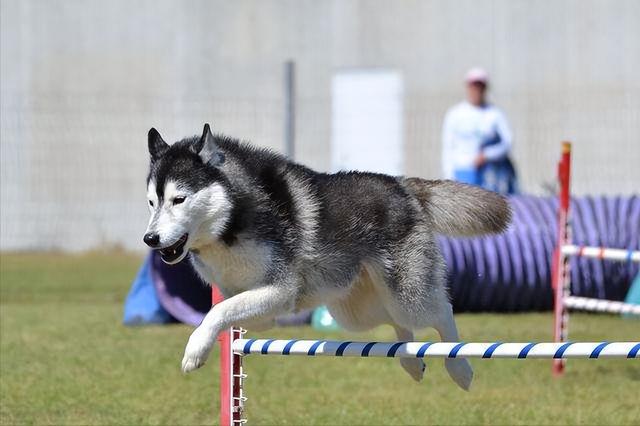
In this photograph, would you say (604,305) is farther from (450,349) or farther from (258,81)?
(258,81)

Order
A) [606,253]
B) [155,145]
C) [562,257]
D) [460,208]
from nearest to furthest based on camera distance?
[155,145] < [460,208] < [606,253] < [562,257]

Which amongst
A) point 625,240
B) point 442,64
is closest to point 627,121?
point 442,64

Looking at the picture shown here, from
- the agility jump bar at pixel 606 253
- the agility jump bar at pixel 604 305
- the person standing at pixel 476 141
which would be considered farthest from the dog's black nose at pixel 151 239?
the person standing at pixel 476 141

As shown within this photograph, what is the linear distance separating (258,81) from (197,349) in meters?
16.2

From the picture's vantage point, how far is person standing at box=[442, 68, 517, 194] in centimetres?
1266

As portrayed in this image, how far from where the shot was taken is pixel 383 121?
19156 millimetres

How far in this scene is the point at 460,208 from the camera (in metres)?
5.50

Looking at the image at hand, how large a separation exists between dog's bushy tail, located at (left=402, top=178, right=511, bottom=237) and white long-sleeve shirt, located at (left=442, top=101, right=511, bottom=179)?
7.15m

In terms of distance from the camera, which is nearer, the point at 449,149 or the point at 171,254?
the point at 171,254

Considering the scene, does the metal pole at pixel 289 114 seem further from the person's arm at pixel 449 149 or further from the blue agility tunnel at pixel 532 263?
the blue agility tunnel at pixel 532 263

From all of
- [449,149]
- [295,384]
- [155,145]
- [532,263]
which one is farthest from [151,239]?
[449,149]

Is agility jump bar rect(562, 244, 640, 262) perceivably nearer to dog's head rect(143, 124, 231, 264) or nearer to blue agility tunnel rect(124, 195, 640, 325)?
blue agility tunnel rect(124, 195, 640, 325)

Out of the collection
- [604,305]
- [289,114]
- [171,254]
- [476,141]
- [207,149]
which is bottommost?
[604,305]

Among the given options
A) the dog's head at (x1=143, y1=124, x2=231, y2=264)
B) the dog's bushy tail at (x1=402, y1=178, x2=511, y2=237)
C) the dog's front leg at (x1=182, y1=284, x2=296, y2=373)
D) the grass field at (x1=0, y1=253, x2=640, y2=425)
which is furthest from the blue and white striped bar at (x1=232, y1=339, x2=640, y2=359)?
the grass field at (x1=0, y1=253, x2=640, y2=425)
